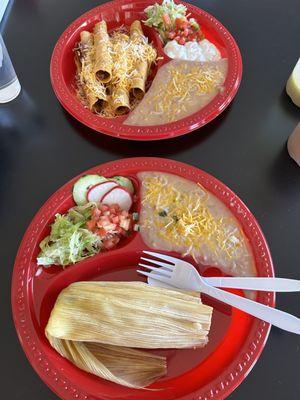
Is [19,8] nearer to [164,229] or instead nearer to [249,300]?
[164,229]

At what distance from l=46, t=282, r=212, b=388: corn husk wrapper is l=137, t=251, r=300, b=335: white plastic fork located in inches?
1.6

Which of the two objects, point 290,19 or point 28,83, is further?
point 290,19


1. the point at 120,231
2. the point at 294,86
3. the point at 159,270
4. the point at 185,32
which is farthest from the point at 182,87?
the point at 159,270

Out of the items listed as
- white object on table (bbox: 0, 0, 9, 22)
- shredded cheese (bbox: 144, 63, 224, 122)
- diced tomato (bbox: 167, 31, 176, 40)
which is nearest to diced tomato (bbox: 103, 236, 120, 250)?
shredded cheese (bbox: 144, 63, 224, 122)

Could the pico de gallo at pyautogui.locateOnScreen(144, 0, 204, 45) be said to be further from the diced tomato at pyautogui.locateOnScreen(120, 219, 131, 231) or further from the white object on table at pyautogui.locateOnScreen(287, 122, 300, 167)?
the diced tomato at pyautogui.locateOnScreen(120, 219, 131, 231)

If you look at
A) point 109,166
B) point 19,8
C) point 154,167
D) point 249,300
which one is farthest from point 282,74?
point 19,8

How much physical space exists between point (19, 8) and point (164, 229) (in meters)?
1.45

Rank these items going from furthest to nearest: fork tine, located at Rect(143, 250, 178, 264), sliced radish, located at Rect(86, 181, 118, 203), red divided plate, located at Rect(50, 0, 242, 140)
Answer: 1. red divided plate, located at Rect(50, 0, 242, 140)
2. sliced radish, located at Rect(86, 181, 118, 203)
3. fork tine, located at Rect(143, 250, 178, 264)

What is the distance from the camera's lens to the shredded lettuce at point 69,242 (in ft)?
4.20

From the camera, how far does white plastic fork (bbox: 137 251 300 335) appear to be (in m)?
1.08

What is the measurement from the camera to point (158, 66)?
68.2 inches

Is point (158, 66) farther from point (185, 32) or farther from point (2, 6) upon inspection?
point (2, 6)

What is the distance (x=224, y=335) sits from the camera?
1217mm

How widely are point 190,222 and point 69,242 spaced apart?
0.40 m
